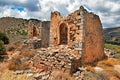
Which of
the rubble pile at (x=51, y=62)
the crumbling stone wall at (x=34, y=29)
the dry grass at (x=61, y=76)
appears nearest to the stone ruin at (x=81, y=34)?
the rubble pile at (x=51, y=62)

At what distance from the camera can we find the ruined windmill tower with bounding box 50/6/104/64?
13647 millimetres

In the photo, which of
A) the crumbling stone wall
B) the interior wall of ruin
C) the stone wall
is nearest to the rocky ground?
the interior wall of ruin

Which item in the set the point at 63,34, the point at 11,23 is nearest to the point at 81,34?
the point at 63,34

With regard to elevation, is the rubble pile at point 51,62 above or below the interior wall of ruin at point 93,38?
below

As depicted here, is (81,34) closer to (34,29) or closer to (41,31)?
(41,31)

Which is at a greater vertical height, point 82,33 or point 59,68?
point 82,33

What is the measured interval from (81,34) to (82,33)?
0.08m

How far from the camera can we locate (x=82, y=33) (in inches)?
534

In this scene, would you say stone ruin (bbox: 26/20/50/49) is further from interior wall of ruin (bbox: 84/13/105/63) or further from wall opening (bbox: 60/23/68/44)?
interior wall of ruin (bbox: 84/13/105/63)

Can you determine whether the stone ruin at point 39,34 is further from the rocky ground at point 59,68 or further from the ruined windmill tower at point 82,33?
the rocky ground at point 59,68

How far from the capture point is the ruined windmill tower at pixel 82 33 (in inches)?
537

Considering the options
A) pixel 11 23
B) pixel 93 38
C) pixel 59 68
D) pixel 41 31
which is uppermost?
pixel 11 23

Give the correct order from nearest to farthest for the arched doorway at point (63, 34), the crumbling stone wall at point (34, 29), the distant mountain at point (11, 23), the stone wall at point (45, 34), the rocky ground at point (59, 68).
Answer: the rocky ground at point (59, 68)
the arched doorway at point (63, 34)
the stone wall at point (45, 34)
the crumbling stone wall at point (34, 29)
the distant mountain at point (11, 23)

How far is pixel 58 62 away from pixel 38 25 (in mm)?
14516
